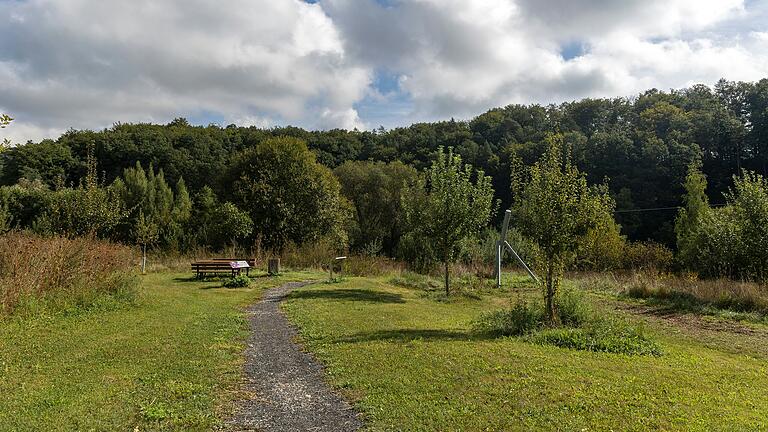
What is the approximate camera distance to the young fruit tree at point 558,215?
11.2m

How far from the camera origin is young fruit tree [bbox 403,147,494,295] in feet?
61.2

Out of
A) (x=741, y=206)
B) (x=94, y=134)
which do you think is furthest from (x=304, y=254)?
(x=94, y=134)

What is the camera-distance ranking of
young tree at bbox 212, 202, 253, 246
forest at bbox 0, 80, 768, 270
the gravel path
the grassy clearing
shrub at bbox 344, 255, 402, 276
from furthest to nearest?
forest at bbox 0, 80, 768, 270, young tree at bbox 212, 202, 253, 246, shrub at bbox 344, 255, 402, 276, the grassy clearing, the gravel path

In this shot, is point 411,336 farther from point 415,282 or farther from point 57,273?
point 415,282

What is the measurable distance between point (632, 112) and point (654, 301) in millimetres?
55461

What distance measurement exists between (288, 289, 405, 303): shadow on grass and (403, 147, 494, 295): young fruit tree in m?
2.70

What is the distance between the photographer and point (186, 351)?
8.58 meters

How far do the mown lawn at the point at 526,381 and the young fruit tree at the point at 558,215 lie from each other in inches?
87.6

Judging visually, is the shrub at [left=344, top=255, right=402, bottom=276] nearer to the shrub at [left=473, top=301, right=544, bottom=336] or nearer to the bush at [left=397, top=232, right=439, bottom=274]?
the bush at [left=397, top=232, right=439, bottom=274]

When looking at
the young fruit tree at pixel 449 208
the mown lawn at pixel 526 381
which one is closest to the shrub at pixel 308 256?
the young fruit tree at pixel 449 208

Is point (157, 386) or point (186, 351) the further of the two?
point (186, 351)

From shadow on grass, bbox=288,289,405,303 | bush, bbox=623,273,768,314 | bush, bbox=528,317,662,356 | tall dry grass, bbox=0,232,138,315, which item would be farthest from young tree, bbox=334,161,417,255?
bush, bbox=528,317,662,356

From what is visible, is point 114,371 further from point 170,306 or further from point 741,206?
point 741,206

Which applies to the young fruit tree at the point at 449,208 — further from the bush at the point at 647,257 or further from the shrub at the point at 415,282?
the bush at the point at 647,257
